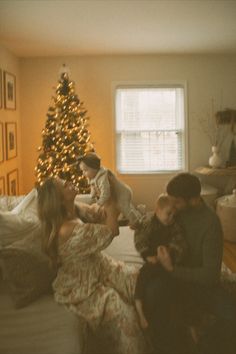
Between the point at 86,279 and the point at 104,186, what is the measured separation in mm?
2169

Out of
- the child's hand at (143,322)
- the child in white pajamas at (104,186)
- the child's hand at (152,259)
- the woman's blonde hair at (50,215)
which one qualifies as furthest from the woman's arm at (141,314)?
the child in white pajamas at (104,186)

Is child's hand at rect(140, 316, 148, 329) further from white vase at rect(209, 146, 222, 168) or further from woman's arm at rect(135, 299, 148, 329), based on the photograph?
white vase at rect(209, 146, 222, 168)

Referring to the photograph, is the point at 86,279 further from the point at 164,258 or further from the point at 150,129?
the point at 150,129

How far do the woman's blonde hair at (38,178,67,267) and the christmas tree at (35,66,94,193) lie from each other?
3.26 m

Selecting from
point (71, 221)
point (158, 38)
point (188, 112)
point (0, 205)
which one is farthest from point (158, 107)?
point (71, 221)

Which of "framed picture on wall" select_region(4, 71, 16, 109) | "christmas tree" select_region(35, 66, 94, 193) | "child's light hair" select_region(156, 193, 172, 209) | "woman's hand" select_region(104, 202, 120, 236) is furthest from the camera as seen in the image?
"christmas tree" select_region(35, 66, 94, 193)

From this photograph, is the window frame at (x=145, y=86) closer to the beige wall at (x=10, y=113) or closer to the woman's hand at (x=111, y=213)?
the beige wall at (x=10, y=113)

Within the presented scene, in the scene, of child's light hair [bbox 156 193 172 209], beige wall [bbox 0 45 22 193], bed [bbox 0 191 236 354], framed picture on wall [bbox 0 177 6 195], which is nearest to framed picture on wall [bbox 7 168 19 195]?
beige wall [bbox 0 45 22 193]

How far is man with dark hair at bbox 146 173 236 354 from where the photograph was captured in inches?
88.0

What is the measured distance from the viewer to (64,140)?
5.73m

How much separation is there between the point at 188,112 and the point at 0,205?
11.5 feet

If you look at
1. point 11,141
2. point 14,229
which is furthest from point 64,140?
point 14,229

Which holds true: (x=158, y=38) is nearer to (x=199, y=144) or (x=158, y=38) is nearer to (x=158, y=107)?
(x=158, y=107)

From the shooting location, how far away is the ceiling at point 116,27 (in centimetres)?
368
